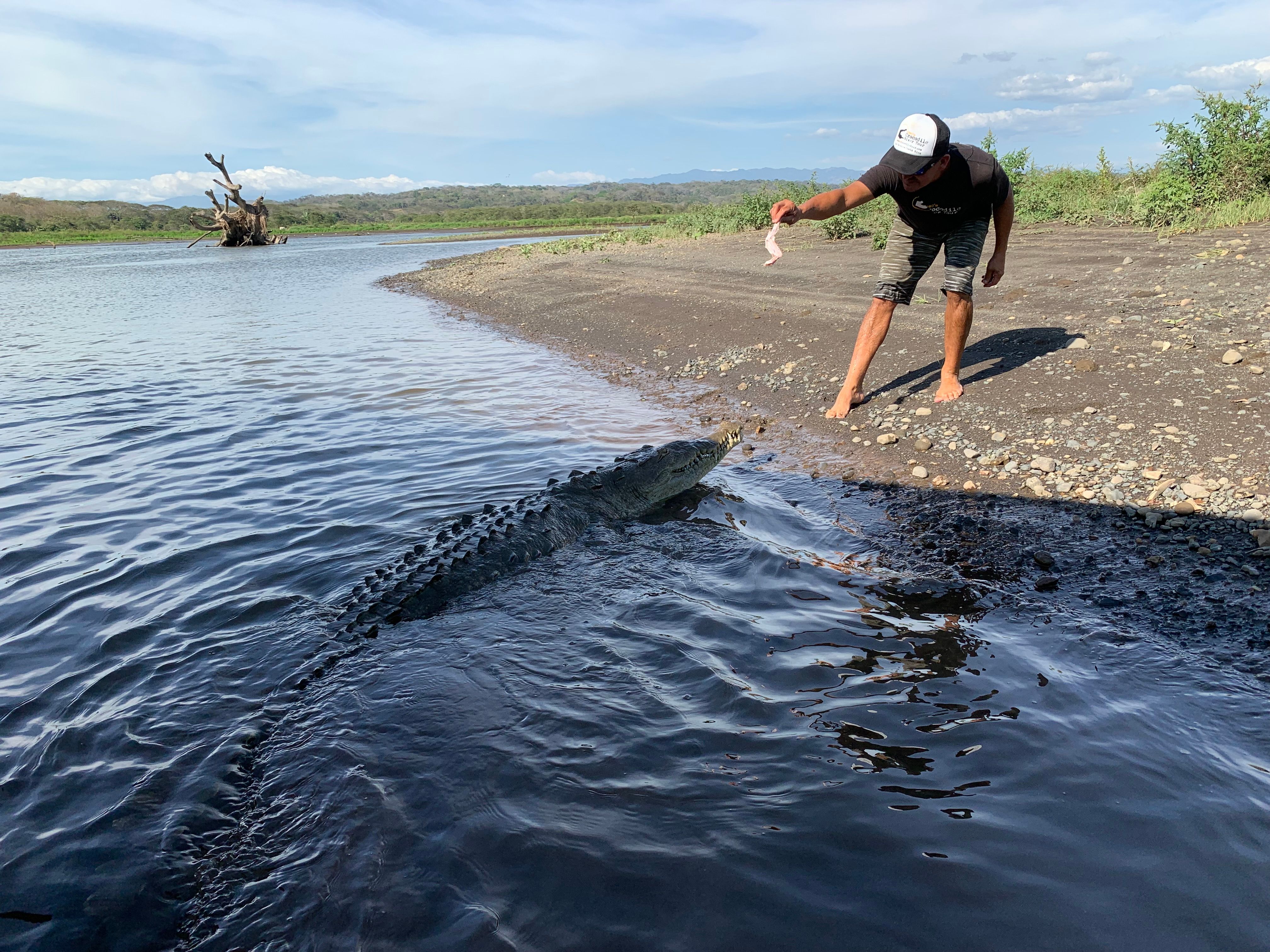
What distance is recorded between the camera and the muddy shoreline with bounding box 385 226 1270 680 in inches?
146

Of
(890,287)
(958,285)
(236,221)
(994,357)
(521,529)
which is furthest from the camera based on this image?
(236,221)

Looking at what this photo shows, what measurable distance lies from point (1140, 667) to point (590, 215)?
2950 inches

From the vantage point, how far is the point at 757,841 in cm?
228

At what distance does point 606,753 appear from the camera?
2740mm

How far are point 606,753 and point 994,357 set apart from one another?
19.1 ft

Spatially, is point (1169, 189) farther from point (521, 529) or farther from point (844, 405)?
point (521, 529)

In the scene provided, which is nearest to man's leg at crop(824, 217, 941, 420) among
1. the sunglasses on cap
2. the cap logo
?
the sunglasses on cap

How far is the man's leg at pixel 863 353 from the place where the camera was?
6.17 metres

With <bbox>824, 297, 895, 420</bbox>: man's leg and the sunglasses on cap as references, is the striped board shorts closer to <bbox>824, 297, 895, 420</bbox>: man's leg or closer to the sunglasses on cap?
<bbox>824, 297, 895, 420</bbox>: man's leg

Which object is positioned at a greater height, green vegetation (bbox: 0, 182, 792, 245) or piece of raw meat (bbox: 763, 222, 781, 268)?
green vegetation (bbox: 0, 182, 792, 245)

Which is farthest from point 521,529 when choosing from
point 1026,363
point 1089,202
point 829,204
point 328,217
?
point 328,217

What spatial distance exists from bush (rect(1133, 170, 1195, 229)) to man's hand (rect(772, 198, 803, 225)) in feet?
36.0

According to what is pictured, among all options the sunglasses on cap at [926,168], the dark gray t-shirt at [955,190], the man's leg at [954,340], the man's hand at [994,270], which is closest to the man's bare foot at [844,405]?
the man's leg at [954,340]

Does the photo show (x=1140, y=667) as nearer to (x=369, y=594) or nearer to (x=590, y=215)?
(x=369, y=594)
